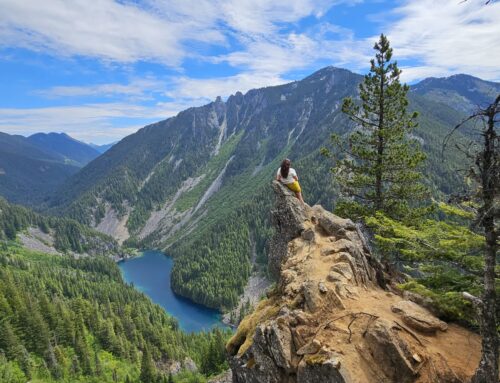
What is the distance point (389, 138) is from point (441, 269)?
15659mm

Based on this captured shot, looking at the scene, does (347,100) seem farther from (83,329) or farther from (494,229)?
(83,329)

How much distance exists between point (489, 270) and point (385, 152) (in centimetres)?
2205

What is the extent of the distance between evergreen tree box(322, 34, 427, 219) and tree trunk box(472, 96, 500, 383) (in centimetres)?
1920

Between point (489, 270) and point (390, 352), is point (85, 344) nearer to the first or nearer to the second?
point (390, 352)

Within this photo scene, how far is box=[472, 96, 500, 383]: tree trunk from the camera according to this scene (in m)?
11.5

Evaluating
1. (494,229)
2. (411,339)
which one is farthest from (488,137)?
(411,339)

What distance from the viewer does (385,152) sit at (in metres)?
32.9

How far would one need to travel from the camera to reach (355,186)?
32688 millimetres

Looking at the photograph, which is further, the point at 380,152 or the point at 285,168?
the point at 380,152

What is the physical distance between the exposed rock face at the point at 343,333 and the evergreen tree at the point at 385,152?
11.1 meters

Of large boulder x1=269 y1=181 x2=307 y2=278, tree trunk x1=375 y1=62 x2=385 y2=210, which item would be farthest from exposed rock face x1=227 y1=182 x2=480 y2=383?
tree trunk x1=375 y1=62 x2=385 y2=210

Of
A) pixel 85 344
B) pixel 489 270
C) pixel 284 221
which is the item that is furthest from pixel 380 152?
pixel 85 344

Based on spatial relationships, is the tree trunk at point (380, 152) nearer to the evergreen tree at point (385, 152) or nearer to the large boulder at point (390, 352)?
the evergreen tree at point (385, 152)

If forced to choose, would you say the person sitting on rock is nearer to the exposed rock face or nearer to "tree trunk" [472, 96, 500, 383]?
the exposed rock face
